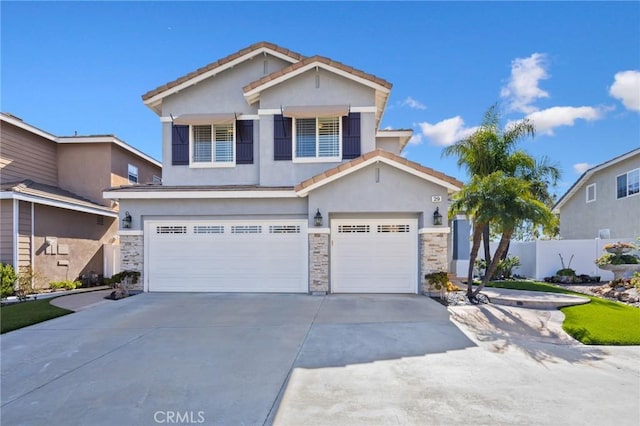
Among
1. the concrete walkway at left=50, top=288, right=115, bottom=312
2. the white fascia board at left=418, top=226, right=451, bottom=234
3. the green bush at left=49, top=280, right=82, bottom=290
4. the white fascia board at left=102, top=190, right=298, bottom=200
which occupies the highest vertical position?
the white fascia board at left=102, top=190, right=298, bottom=200

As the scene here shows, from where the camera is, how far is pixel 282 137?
1295 centimetres

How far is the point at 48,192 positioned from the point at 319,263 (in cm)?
1218

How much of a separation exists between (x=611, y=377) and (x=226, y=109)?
1329 cm

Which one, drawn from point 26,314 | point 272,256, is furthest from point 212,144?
point 26,314

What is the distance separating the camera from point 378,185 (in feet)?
36.8

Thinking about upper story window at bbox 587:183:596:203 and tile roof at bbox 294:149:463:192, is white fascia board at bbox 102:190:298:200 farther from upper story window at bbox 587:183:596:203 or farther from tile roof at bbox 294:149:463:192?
upper story window at bbox 587:183:596:203

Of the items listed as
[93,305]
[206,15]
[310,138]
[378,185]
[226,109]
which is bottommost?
[93,305]

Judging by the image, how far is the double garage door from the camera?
1156 cm

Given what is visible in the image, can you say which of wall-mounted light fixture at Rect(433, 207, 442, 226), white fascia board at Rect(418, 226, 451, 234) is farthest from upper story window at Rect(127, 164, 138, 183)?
wall-mounted light fixture at Rect(433, 207, 442, 226)

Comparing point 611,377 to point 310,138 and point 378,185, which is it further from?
point 310,138

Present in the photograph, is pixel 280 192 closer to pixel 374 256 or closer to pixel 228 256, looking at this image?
pixel 228 256

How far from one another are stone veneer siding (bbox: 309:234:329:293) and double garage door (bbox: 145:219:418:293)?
12.8 inches

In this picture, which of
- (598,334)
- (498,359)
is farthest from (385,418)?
(598,334)

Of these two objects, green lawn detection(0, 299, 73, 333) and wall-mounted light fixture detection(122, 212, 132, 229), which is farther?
wall-mounted light fixture detection(122, 212, 132, 229)
